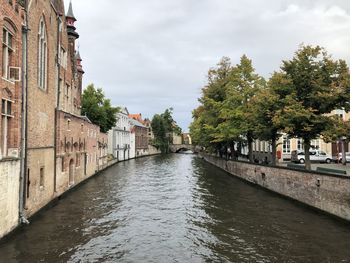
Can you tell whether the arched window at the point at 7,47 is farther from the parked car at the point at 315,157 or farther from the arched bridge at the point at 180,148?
the arched bridge at the point at 180,148

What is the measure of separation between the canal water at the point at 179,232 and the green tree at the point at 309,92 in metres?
5.48

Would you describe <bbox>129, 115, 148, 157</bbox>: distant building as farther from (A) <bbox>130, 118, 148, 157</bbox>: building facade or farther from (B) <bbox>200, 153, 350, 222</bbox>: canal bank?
(B) <bbox>200, 153, 350, 222</bbox>: canal bank

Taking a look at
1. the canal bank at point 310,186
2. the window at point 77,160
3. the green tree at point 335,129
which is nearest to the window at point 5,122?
the canal bank at point 310,186

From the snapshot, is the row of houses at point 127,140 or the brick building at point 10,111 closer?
the brick building at point 10,111

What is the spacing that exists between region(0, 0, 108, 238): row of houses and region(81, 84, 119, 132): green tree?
85.7ft

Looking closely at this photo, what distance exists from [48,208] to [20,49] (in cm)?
995

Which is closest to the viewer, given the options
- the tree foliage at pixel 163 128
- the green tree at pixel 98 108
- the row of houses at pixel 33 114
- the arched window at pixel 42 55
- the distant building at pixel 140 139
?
the row of houses at pixel 33 114

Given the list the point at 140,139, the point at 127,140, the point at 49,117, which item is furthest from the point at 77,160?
the point at 140,139

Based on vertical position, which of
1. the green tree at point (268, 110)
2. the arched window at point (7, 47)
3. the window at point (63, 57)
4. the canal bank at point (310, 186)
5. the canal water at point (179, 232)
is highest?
the window at point (63, 57)

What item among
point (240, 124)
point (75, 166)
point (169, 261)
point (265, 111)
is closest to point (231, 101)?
point (240, 124)

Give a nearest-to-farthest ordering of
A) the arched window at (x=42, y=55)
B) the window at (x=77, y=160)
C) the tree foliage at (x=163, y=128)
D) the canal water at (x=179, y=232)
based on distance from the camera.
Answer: the canal water at (x=179, y=232) < the arched window at (x=42, y=55) < the window at (x=77, y=160) < the tree foliage at (x=163, y=128)

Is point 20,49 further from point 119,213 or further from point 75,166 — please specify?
point 75,166

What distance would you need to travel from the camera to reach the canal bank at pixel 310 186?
17.9 meters

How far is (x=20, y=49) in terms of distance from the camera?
16141mm
